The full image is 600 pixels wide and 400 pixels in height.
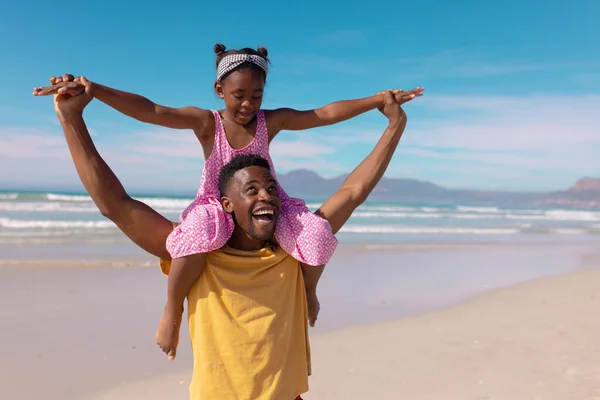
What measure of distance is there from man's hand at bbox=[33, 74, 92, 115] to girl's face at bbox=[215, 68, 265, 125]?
71cm

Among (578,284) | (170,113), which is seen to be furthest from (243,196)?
(578,284)

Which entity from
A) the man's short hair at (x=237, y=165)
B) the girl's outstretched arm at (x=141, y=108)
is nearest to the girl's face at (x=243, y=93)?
the girl's outstretched arm at (x=141, y=108)

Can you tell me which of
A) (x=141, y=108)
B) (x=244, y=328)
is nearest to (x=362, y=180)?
(x=244, y=328)

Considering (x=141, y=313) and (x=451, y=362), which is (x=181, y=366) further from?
(x=451, y=362)

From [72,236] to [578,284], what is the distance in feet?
36.8

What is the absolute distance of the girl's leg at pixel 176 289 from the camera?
2219 mm

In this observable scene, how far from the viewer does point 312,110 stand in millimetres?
2973

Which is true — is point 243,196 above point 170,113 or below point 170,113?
below

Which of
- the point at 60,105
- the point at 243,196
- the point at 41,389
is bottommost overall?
the point at 41,389

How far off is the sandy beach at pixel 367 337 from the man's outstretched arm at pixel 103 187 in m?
2.66

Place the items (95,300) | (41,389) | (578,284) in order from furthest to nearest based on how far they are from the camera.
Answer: (578,284), (95,300), (41,389)

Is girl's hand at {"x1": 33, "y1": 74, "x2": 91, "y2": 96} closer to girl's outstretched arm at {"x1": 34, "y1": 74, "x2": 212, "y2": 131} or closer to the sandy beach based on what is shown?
girl's outstretched arm at {"x1": 34, "y1": 74, "x2": 212, "y2": 131}

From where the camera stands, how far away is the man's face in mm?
2225

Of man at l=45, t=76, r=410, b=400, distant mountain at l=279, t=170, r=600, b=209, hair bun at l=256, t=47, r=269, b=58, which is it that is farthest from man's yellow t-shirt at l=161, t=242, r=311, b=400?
distant mountain at l=279, t=170, r=600, b=209
